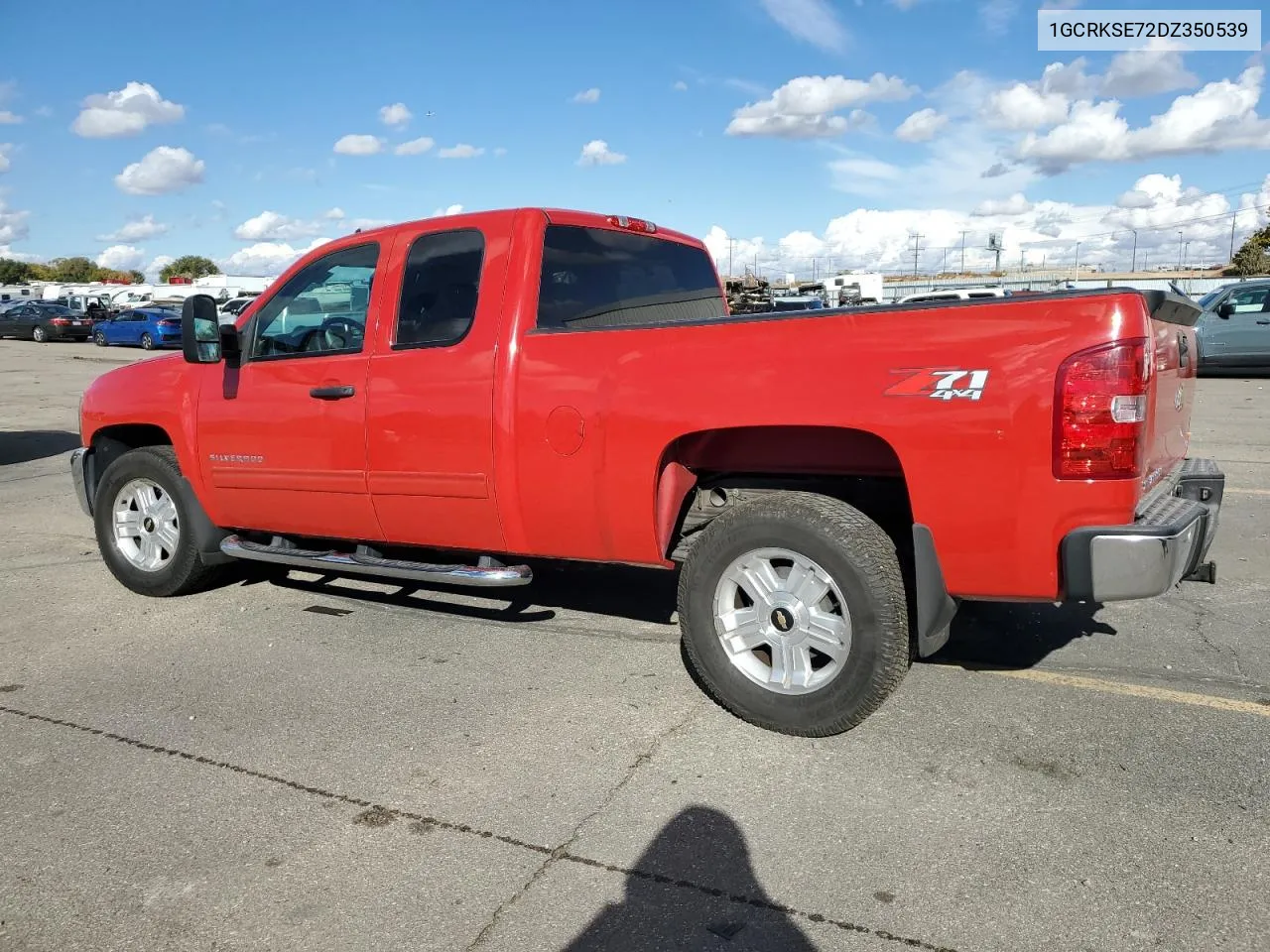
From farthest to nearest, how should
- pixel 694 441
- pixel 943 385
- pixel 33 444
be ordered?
pixel 33 444, pixel 694 441, pixel 943 385

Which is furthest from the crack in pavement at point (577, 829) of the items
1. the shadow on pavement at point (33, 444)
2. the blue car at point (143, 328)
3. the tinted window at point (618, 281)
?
the blue car at point (143, 328)

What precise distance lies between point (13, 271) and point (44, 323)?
10701 centimetres

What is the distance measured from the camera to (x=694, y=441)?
3.95 metres

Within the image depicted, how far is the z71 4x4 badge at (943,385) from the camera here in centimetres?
320

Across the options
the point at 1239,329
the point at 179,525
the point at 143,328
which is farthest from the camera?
the point at 143,328

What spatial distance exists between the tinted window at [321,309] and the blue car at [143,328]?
31420 mm

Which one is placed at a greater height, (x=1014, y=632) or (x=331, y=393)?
(x=331, y=393)

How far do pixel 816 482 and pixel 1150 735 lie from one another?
5.04ft

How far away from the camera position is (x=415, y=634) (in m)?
5.04

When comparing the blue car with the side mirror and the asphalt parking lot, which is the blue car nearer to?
the side mirror

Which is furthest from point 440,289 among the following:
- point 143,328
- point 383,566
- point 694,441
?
point 143,328

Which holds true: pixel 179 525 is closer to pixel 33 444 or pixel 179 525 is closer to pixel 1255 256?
pixel 33 444

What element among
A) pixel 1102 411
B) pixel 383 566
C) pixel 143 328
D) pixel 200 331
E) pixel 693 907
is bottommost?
pixel 693 907

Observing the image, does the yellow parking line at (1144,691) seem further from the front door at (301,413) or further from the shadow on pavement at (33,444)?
the shadow on pavement at (33,444)
